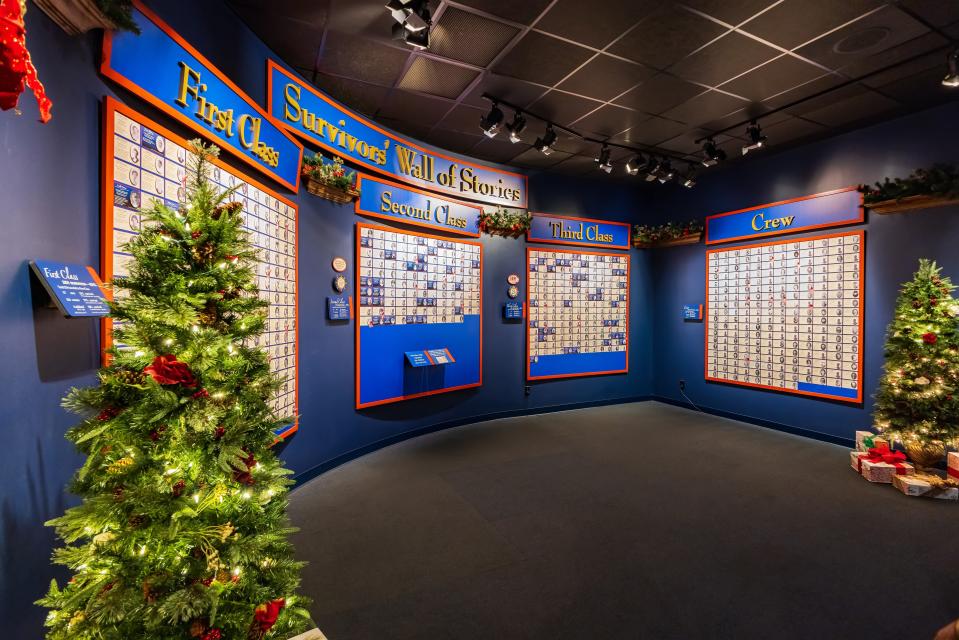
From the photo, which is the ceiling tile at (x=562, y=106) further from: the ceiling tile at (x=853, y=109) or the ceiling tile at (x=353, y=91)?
the ceiling tile at (x=853, y=109)

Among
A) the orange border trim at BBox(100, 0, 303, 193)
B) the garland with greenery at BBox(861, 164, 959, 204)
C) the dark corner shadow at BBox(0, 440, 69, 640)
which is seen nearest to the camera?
the dark corner shadow at BBox(0, 440, 69, 640)

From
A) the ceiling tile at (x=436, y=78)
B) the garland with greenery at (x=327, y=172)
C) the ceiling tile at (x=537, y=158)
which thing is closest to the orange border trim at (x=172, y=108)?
the garland with greenery at (x=327, y=172)

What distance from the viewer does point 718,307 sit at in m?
5.68

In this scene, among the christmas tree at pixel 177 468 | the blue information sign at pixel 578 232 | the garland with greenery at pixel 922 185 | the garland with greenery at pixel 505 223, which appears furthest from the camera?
the blue information sign at pixel 578 232

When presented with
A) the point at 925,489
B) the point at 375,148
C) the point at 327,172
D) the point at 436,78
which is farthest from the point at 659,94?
the point at 925,489

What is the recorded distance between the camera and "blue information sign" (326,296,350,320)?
11.9 ft

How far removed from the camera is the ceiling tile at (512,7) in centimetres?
262

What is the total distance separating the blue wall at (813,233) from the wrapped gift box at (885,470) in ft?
3.53

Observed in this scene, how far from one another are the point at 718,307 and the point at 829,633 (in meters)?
4.53

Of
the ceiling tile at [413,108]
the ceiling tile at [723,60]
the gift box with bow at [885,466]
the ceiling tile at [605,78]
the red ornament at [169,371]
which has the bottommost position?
the gift box with bow at [885,466]

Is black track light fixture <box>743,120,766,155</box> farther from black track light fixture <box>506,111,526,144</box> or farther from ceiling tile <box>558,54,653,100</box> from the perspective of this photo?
black track light fixture <box>506,111,526,144</box>

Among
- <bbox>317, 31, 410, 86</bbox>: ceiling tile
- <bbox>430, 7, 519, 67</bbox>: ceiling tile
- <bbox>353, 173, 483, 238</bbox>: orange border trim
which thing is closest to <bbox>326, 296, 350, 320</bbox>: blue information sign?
<bbox>353, 173, 483, 238</bbox>: orange border trim

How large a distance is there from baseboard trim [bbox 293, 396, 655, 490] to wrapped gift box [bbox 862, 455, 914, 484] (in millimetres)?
3104

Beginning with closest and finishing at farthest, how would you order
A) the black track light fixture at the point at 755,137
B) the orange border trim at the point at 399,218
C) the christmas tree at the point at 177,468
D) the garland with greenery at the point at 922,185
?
the christmas tree at the point at 177,468 → the garland with greenery at the point at 922,185 → the orange border trim at the point at 399,218 → the black track light fixture at the point at 755,137
